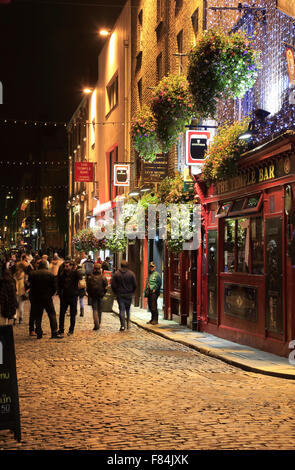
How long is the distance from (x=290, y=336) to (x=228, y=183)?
479cm

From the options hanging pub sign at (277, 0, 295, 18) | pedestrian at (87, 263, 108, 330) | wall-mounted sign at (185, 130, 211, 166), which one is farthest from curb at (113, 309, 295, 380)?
hanging pub sign at (277, 0, 295, 18)

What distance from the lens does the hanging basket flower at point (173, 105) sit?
1711 cm

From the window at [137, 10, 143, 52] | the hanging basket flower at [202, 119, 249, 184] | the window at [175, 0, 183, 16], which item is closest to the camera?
the hanging basket flower at [202, 119, 249, 184]

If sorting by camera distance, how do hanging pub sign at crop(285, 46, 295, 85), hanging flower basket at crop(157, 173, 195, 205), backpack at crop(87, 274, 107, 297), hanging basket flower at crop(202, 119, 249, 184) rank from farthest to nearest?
hanging flower basket at crop(157, 173, 195, 205)
backpack at crop(87, 274, 107, 297)
hanging basket flower at crop(202, 119, 249, 184)
hanging pub sign at crop(285, 46, 295, 85)

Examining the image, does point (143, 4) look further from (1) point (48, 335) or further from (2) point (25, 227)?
(2) point (25, 227)

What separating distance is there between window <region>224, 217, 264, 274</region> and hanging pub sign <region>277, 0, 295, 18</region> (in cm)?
435

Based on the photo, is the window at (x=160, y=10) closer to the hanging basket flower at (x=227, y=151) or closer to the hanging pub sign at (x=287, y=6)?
the hanging basket flower at (x=227, y=151)

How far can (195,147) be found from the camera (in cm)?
1698

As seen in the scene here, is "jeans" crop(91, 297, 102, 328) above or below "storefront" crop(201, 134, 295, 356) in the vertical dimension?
below

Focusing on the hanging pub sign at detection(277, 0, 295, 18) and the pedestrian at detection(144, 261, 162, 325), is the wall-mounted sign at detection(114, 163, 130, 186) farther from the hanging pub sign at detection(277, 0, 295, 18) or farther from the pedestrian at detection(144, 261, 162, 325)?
the hanging pub sign at detection(277, 0, 295, 18)

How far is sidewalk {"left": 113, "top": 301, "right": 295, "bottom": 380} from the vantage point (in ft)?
36.1

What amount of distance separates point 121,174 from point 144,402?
21.8 metres

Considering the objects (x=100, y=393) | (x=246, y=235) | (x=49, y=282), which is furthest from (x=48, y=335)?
(x=100, y=393)

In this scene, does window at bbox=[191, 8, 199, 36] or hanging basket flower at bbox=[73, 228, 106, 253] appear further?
hanging basket flower at bbox=[73, 228, 106, 253]
